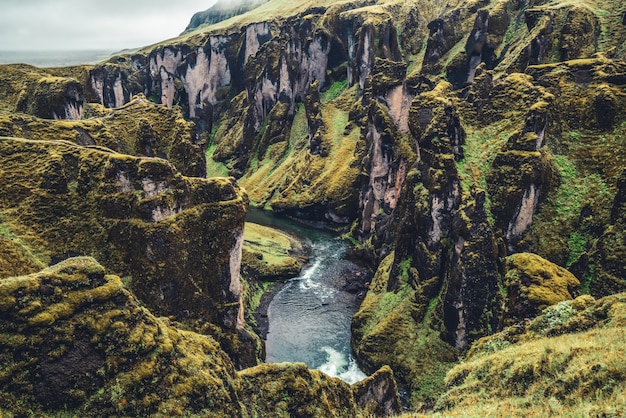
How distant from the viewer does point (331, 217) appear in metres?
110

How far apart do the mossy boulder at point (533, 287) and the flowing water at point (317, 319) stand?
68.9ft

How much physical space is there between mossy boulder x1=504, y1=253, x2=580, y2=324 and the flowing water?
21.0 m

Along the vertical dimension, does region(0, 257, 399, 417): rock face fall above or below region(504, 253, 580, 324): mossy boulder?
above

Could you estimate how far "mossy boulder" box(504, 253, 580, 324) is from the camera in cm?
3778

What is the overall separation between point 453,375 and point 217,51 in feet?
640

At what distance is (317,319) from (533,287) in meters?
33.5

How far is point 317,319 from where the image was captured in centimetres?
6506

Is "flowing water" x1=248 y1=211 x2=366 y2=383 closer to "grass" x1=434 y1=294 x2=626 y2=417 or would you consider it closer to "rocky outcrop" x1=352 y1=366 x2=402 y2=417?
"rocky outcrop" x1=352 y1=366 x2=402 y2=417

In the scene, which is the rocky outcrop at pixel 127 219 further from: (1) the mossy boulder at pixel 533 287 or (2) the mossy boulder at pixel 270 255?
(1) the mossy boulder at pixel 533 287

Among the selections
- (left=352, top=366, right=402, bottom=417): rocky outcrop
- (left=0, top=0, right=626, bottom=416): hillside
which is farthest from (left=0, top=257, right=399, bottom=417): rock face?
(left=352, top=366, right=402, bottom=417): rocky outcrop

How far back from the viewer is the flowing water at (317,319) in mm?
55662

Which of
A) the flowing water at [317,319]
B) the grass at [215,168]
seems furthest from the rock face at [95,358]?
the grass at [215,168]

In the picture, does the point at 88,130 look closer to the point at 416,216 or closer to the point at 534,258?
the point at 416,216

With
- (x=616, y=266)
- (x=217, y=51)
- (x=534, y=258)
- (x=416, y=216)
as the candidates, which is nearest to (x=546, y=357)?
(x=534, y=258)
